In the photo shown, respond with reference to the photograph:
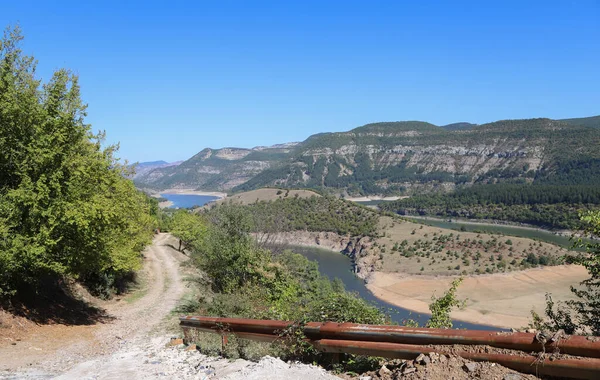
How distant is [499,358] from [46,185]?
1310 centimetres

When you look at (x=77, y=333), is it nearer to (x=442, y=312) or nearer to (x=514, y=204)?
(x=442, y=312)

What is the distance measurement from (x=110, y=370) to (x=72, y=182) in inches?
329

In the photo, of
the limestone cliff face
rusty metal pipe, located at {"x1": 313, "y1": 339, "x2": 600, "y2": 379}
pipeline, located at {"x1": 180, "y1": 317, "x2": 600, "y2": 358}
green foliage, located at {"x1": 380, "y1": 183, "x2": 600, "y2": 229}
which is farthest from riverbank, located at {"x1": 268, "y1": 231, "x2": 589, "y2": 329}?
green foliage, located at {"x1": 380, "y1": 183, "x2": 600, "y2": 229}

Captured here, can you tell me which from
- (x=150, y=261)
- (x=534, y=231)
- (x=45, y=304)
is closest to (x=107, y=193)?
(x=45, y=304)

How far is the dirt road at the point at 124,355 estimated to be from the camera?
6.09m

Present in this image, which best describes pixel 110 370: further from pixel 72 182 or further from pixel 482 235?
pixel 482 235

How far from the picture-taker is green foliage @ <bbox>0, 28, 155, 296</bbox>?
40.2ft

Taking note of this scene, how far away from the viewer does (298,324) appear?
6004 millimetres

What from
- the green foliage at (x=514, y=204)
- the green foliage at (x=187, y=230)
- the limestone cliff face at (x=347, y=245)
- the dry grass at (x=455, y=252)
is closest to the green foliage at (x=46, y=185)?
the green foliage at (x=187, y=230)

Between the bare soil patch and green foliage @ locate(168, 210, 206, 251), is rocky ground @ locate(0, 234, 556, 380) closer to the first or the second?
the bare soil patch

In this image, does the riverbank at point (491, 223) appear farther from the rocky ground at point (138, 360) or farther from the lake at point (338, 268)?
the rocky ground at point (138, 360)

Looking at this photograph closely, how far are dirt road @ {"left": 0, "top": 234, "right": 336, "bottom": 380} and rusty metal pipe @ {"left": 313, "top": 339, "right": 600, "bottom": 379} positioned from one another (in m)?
0.39

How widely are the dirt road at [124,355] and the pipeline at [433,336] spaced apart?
495 mm

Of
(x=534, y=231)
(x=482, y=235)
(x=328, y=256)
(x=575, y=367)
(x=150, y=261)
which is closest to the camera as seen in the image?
(x=575, y=367)
